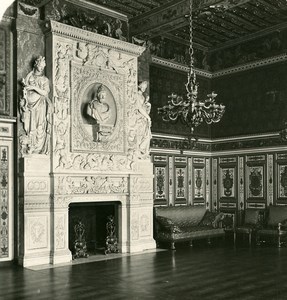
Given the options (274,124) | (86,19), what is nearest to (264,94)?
(274,124)

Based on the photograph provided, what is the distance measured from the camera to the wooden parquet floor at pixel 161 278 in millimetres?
5793

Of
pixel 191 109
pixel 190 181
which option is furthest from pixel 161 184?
pixel 191 109

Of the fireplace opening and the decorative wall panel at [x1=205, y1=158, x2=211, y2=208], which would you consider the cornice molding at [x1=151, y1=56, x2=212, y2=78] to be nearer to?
the decorative wall panel at [x1=205, y1=158, x2=211, y2=208]

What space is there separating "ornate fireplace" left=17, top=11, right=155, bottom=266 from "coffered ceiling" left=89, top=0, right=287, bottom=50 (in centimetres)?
72

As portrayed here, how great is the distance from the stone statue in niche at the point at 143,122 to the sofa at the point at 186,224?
66.3 inches

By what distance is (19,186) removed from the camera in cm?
834

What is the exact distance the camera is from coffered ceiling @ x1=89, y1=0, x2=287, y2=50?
29.9 ft

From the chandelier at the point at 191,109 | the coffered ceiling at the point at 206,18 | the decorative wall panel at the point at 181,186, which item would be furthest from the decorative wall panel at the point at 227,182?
the chandelier at the point at 191,109

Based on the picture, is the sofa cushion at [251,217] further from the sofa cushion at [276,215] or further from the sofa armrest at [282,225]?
the sofa armrest at [282,225]

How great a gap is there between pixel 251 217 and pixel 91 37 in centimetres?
632

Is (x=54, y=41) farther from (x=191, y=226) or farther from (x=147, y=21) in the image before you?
(x=191, y=226)

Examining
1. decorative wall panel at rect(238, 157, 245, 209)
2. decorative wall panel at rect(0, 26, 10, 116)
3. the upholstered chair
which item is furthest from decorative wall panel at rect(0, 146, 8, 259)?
decorative wall panel at rect(238, 157, 245, 209)

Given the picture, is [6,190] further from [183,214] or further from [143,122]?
[183,214]

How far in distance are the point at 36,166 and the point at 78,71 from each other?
7.40 ft
